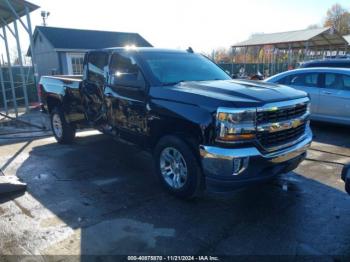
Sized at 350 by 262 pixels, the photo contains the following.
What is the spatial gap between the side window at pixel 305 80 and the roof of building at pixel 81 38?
60.2 feet

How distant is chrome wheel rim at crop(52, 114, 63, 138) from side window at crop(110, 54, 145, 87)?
8.43ft

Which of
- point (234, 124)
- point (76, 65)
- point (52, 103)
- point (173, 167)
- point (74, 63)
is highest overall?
point (74, 63)

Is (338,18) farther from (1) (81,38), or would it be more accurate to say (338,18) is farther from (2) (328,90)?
(2) (328,90)

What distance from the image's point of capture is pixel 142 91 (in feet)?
14.4

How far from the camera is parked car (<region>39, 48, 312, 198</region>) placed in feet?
11.1

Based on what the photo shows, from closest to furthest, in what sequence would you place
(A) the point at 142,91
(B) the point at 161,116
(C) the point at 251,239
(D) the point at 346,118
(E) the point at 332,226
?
(C) the point at 251,239
(E) the point at 332,226
(B) the point at 161,116
(A) the point at 142,91
(D) the point at 346,118

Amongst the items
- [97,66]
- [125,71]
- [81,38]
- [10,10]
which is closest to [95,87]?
[97,66]

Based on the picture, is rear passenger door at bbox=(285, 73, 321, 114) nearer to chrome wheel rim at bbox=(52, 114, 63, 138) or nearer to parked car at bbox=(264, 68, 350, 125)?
parked car at bbox=(264, 68, 350, 125)

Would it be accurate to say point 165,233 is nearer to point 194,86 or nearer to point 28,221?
point 28,221

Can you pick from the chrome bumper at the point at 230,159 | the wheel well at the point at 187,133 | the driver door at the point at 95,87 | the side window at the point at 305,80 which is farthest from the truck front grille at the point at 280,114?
the side window at the point at 305,80

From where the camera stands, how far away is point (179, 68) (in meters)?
4.81

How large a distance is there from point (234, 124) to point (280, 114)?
714mm

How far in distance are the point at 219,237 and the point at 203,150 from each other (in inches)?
38.0

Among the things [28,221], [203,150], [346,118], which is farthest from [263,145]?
[346,118]
